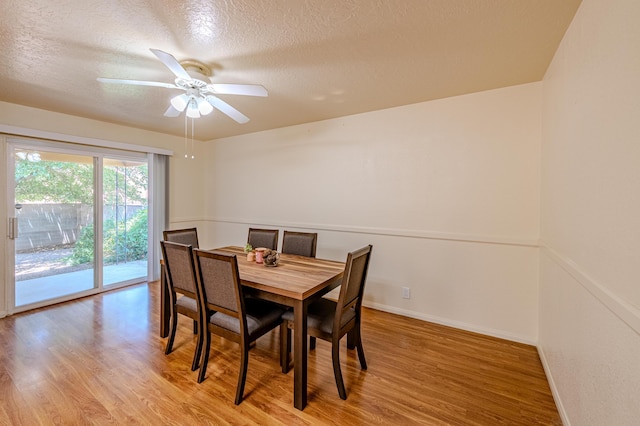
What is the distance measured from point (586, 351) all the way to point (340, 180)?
276cm

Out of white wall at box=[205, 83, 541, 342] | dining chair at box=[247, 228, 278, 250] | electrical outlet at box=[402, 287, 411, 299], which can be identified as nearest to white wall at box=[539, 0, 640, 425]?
white wall at box=[205, 83, 541, 342]

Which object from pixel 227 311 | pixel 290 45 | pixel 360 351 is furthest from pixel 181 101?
pixel 360 351

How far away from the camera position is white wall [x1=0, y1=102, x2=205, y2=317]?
3141 mm

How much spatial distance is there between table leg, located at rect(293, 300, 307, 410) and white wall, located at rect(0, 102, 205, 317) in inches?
147

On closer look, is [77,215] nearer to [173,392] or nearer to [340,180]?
[173,392]

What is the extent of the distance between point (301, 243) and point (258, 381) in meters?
1.45

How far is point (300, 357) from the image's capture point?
1.78 meters

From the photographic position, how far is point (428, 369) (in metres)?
2.21

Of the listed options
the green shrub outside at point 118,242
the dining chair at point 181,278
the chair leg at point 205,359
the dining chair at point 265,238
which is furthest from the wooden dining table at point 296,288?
the green shrub outside at point 118,242

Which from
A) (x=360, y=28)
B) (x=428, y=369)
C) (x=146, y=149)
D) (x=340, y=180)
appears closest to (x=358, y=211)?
(x=340, y=180)

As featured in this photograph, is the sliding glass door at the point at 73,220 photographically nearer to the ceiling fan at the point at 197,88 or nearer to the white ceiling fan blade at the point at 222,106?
the ceiling fan at the point at 197,88

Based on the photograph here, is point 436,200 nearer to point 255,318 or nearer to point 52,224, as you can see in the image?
point 255,318

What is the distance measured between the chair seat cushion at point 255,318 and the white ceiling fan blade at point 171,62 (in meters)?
1.71

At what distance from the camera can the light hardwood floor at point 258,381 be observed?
5.65ft
